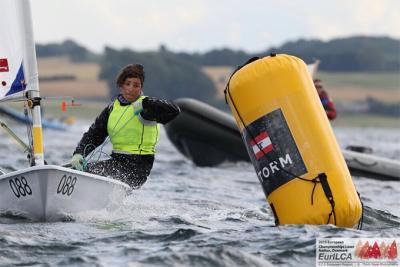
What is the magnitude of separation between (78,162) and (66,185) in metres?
0.64

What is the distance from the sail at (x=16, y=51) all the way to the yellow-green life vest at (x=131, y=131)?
0.82 meters

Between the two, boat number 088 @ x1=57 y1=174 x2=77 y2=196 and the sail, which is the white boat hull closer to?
boat number 088 @ x1=57 y1=174 x2=77 y2=196

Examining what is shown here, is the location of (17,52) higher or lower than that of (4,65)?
higher

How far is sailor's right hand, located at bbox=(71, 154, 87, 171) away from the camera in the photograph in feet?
29.4

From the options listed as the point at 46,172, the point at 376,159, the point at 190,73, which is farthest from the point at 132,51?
the point at 46,172

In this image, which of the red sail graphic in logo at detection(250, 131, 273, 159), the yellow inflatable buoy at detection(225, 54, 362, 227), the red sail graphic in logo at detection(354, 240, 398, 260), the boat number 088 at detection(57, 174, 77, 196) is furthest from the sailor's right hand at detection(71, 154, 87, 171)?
the red sail graphic in logo at detection(354, 240, 398, 260)

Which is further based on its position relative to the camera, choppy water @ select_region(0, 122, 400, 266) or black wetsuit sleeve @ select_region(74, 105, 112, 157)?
black wetsuit sleeve @ select_region(74, 105, 112, 157)

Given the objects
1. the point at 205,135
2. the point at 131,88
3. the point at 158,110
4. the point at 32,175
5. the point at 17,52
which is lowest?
the point at 205,135

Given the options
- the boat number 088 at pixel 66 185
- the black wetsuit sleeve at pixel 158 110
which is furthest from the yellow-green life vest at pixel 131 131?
the boat number 088 at pixel 66 185

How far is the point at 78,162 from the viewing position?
8977mm

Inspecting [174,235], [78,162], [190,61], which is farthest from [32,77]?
[190,61]

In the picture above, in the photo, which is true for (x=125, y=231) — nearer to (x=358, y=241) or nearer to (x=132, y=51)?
(x=358, y=241)

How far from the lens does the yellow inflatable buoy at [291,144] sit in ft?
25.6

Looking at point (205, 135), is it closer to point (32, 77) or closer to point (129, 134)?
point (129, 134)
